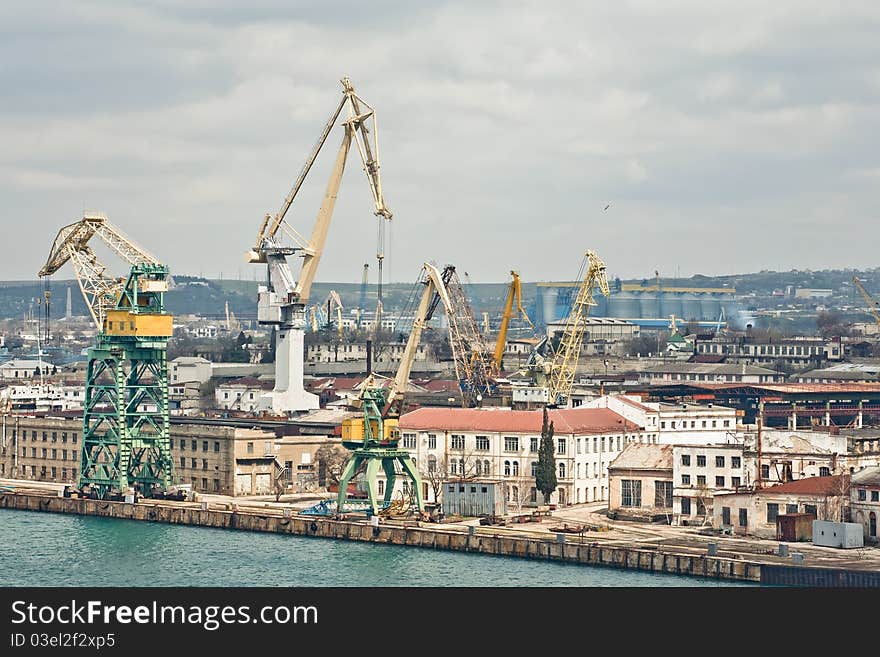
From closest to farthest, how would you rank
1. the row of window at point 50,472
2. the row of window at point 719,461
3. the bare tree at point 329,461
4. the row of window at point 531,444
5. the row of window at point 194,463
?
the row of window at point 719,461, the row of window at point 531,444, the row of window at point 194,463, the bare tree at point 329,461, the row of window at point 50,472

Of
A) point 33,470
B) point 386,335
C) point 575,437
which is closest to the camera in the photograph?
point 575,437

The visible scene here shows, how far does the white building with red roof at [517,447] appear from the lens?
61750 millimetres

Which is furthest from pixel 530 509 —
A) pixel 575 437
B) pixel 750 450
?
pixel 750 450

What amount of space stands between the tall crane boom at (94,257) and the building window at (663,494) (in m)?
20.6

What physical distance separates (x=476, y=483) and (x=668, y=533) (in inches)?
307

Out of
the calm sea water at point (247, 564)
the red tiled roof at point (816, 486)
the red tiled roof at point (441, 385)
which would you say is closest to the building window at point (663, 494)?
the red tiled roof at point (816, 486)

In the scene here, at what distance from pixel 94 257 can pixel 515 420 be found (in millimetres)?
16987

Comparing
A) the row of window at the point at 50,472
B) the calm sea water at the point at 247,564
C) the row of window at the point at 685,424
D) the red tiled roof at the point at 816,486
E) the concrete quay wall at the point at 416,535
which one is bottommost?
the calm sea water at the point at 247,564

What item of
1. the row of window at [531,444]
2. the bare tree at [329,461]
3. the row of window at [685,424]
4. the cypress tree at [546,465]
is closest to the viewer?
the cypress tree at [546,465]

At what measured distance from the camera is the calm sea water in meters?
45.7

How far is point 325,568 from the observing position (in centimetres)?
4847

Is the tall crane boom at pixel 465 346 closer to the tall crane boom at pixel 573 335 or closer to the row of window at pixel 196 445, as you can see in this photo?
the tall crane boom at pixel 573 335

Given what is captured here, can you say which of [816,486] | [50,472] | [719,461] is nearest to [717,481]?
[719,461]
